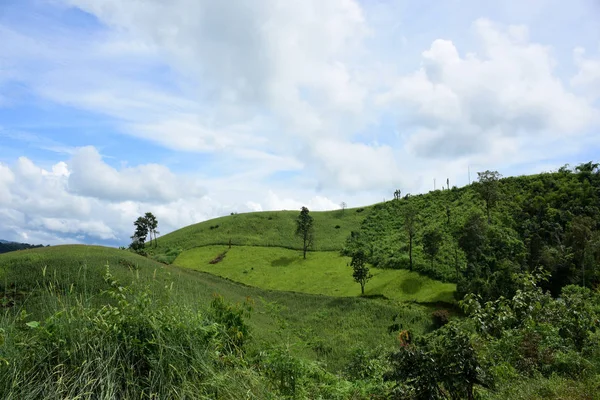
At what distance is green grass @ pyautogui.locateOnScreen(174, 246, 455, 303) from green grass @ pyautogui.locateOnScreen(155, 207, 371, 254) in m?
3.73

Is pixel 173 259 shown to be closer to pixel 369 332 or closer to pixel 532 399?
pixel 369 332

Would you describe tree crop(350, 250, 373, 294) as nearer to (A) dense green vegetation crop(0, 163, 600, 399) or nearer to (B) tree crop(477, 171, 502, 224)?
(A) dense green vegetation crop(0, 163, 600, 399)

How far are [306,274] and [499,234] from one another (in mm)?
23615

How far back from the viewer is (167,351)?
430 cm

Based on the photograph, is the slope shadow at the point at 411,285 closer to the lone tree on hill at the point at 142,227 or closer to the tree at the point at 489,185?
the tree at the point at 489,185

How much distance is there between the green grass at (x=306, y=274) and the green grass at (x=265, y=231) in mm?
3733

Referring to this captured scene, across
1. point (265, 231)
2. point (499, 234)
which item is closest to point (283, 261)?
point (265, 231)

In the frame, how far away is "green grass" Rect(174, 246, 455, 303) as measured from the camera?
38688 millimetres

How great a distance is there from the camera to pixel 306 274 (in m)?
48.4

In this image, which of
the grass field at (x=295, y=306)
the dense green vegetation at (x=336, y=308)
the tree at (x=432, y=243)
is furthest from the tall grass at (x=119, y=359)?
the tree at (x=432, y=243)

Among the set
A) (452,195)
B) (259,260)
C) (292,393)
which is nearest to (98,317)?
(292,393)

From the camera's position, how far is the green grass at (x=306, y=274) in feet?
127

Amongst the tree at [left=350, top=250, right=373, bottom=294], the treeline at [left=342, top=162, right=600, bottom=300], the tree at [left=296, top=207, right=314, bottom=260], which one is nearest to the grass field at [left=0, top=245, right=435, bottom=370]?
the tree at [left=350, top=250, right=373, bottom=294]

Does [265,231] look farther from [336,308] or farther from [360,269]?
[336,308]
